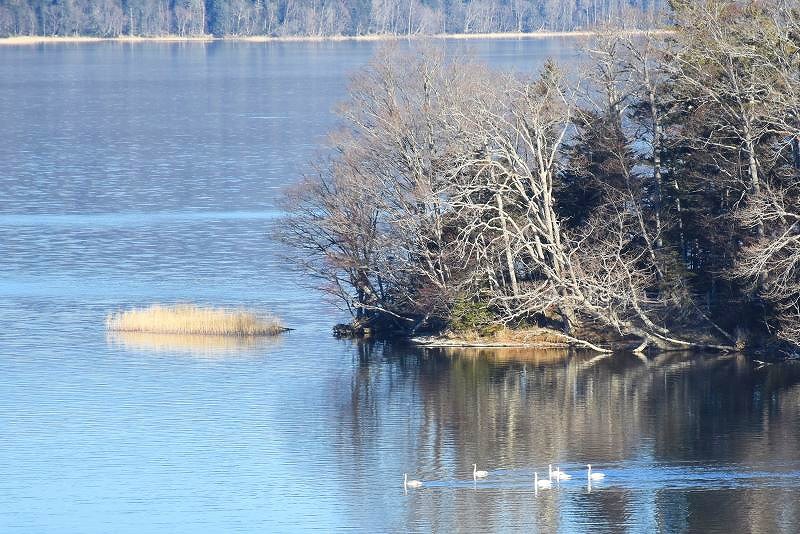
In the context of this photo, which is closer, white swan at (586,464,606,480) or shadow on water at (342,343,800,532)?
shadow on water at (342,343,800,532)

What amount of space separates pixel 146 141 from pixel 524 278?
72.8 metres

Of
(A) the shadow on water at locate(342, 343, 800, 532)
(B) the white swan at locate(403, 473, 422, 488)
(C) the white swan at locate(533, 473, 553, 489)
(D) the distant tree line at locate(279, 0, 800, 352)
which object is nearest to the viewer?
(A) the shadow on water at locate(342, 343, 800, 532)

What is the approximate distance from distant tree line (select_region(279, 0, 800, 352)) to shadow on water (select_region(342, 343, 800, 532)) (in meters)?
1.92

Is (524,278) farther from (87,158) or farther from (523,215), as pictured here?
(87,158)

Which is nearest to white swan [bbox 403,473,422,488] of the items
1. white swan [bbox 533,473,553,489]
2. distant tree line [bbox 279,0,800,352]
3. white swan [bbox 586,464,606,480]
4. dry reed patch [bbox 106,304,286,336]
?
white swan [bbox 533,473,553,489]

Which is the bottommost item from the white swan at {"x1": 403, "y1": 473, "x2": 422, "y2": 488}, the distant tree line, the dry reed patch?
the white swan at {"x1": 403, "y1": 473, "x2": 422, "y2": 488}

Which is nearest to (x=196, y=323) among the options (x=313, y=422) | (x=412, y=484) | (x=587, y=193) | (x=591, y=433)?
(x=313, y=422)

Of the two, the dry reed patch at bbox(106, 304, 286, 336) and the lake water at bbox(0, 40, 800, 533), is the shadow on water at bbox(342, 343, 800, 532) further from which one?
the dry reed patch at bbox(106, 304, 286, 336)

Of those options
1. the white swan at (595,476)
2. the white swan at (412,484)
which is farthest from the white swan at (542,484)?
the white swan at (412,484)

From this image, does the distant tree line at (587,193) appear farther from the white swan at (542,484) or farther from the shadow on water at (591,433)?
the white swan at (542,484)

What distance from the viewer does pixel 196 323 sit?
56906 millimetres

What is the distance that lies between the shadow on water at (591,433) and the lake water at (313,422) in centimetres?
10

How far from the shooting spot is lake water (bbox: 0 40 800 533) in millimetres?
36594

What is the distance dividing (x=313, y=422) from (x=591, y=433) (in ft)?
27.1
